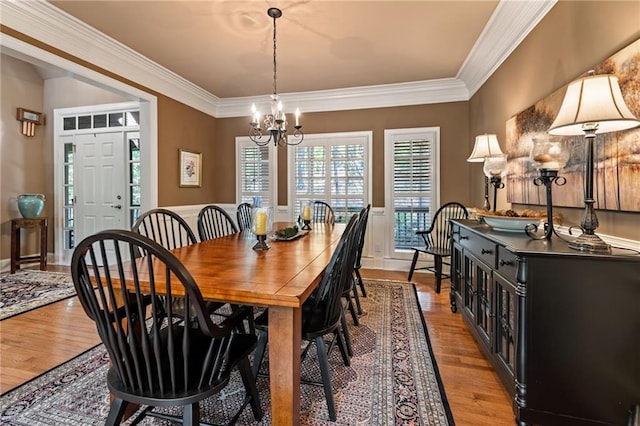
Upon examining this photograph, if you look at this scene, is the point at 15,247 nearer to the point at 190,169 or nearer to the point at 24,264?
the point at 24,264

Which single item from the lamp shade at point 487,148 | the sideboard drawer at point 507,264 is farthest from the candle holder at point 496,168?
the sideboard drawer at point 507,264

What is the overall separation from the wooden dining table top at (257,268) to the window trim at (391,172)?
232 cm

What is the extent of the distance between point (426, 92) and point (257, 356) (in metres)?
4.02

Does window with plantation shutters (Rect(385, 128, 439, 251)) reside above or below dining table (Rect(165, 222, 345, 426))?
above

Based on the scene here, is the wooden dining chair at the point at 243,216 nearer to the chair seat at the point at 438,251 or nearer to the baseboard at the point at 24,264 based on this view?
the chair seat at the point at 438,251

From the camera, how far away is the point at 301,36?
3000 millimetres

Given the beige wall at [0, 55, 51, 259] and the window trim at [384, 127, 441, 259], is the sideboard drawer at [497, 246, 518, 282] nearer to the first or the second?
the window trim at [384, 127, 441, 259]

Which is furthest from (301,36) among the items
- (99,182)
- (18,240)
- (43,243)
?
(18,240)

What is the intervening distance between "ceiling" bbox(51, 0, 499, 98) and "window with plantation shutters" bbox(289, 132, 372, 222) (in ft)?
2.92

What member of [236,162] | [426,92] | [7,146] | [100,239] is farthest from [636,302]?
[7,146]

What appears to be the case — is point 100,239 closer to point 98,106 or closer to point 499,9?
point 499,9

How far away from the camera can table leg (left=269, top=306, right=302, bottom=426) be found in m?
1.17

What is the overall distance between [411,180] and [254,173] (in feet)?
8.11

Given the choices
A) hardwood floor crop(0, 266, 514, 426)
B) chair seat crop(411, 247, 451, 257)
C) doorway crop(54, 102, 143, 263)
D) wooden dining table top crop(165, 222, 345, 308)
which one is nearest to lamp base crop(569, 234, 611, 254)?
hardwood floor crop(0, 266, 514, 426)
